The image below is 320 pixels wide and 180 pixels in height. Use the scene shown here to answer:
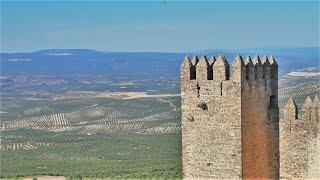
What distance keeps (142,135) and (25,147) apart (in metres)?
17.5

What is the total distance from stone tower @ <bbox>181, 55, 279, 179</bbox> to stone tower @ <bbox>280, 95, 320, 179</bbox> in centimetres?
180

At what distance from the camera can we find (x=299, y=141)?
19750 mm

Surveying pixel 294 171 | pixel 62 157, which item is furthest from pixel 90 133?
pixel 294 171

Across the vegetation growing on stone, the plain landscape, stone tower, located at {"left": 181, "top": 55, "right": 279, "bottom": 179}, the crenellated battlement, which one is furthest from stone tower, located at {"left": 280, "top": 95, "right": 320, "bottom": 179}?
the plain landscape

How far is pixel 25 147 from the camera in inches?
4092

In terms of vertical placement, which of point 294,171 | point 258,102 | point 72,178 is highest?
point 258,102

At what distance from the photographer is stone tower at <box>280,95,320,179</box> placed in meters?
19.5

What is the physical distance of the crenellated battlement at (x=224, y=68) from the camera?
16.8 m

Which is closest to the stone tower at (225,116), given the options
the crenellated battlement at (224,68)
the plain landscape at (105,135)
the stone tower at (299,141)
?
the crenellated battlement at (224,68)

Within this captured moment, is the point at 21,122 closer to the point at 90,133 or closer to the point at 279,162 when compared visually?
the point at 90,133

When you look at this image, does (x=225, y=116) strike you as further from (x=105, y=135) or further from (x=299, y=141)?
(x=105, y=135)

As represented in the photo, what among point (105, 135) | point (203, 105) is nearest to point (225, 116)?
point (203, 105)

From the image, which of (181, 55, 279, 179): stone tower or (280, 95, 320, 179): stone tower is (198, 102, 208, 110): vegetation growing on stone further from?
(280, 95, 320, 179): stone tower

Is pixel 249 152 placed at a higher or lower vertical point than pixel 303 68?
lower
